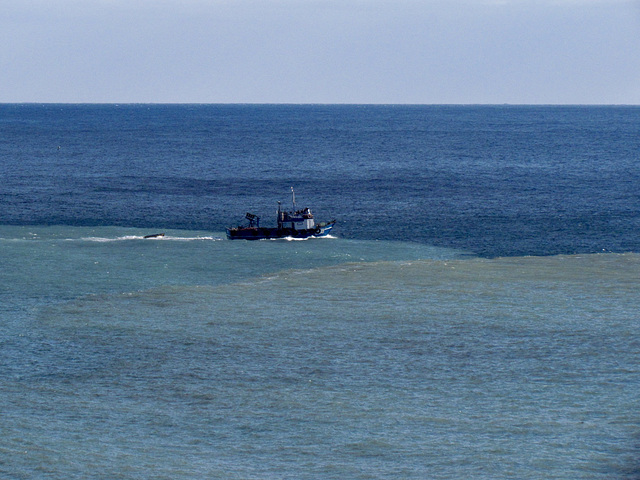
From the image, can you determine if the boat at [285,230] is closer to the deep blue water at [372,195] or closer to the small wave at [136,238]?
the small wave at [136,238]

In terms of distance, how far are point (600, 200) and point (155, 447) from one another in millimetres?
102091

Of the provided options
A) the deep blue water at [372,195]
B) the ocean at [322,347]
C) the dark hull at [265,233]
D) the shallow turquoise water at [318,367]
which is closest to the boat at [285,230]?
the dark hull at [265,233]

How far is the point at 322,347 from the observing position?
54.2 metres

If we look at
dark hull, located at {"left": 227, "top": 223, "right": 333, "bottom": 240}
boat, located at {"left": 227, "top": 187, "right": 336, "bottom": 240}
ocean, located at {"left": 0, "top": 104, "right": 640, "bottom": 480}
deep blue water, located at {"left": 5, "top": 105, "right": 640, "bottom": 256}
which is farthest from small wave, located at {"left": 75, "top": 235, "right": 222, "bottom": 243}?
deep blue water, located at {"left": 5, "top": 105, "right": 640, "bottom": 256}

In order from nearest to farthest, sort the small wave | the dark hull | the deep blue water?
the small wave
the dark hull
the deep blue water

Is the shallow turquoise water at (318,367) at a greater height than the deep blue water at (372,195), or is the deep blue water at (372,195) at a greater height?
the deep blue water at (372,195)

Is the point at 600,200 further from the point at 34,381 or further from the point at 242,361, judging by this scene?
the point at 34,381

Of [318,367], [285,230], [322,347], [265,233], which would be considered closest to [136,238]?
[265,233]

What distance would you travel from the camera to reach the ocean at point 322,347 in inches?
1542

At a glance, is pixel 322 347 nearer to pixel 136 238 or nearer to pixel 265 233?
pixel 265 233

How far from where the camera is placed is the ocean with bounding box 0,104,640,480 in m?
39.2

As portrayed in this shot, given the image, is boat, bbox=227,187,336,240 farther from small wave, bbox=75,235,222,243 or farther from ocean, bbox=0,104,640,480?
small wave, bbox=75,235,222,243

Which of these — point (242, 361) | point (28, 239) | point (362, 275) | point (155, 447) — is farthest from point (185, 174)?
point (155, 447)

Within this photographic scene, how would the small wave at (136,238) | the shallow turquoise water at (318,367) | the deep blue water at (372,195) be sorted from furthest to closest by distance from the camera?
the deep blue water at (372,195)
the small wave at (136,238)
the shallow turquoise water at (318,367)
